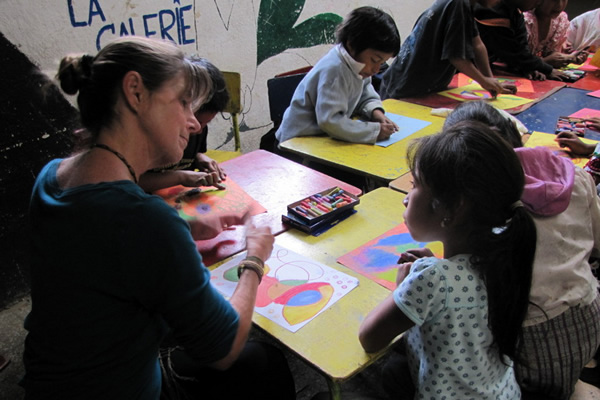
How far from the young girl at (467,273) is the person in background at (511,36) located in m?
2.99

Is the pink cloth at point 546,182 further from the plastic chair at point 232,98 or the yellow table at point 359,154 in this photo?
the plastic chair at point 232,98

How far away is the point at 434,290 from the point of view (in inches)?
38.8

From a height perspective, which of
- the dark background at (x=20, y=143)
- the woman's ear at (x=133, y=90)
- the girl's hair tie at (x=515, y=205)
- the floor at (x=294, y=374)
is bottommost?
the floor at (x=294, y=374)

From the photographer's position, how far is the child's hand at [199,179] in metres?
1.77

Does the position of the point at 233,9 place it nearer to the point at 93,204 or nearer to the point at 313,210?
the point at 313,210

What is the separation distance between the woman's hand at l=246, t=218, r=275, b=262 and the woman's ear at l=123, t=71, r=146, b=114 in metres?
0.48

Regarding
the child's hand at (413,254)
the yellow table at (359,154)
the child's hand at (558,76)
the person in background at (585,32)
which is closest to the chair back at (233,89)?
the yellow table at (359,154)

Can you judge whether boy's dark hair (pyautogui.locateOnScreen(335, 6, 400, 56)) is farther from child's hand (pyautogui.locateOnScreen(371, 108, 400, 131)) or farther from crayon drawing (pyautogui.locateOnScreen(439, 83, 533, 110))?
crayon drawing (pyautogui.locateOnScreen(439, 83, 533, 110))

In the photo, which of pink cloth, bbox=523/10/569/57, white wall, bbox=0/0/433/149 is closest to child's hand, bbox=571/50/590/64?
pink cloth, bbox=523/10/569/57

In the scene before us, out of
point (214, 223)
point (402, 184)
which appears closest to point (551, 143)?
point (402, 184)

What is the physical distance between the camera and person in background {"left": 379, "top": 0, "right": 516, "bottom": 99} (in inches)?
111

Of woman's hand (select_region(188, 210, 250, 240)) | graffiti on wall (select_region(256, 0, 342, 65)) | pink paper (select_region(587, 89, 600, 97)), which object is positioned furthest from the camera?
Result: graffiti on wall (select_region(256, 0, 342, 65))

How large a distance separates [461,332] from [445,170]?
361 mm

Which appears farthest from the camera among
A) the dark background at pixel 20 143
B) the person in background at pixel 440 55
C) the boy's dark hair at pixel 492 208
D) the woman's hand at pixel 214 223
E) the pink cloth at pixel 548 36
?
the pink cloth at pixel 548 36
